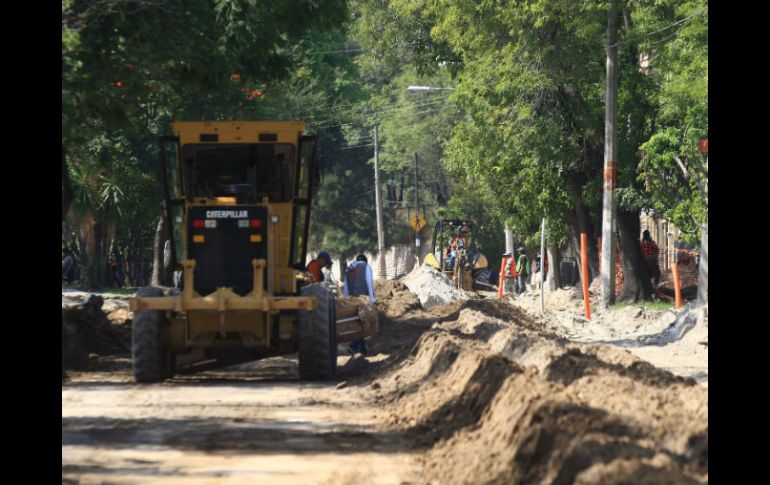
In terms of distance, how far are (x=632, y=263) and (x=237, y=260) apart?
64.3 feet

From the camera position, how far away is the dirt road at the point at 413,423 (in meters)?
9.84

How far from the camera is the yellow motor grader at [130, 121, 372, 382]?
1773cm

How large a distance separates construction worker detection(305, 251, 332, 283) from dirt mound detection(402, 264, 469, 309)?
1380cm

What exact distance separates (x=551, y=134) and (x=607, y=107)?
382 centimetres

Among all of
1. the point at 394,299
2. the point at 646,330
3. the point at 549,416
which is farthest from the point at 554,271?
the point at 549,416

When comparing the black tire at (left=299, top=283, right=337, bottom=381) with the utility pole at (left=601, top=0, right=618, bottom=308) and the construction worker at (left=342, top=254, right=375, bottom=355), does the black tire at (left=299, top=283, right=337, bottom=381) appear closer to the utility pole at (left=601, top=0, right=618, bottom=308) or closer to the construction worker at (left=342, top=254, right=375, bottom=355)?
the construction worker at (left=342, top=254, right=375, bottom=355)

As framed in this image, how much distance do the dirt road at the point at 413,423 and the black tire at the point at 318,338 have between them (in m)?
0.24

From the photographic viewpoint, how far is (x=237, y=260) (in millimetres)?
18188

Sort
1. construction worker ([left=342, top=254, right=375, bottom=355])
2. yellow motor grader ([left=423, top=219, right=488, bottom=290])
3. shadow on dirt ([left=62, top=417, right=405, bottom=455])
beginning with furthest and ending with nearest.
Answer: yellow motor grader ([left=423, top=219, right=488, bottom=290]) < construction worker ([left=342, top=254, right=375, bottom=355]) < shadow on dirt ([left=62, top=417, right=405, bottom=455])

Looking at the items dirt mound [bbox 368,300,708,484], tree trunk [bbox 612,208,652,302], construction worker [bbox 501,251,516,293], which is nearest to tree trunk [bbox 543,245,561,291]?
construction worker [bbox 501,251,516,293]

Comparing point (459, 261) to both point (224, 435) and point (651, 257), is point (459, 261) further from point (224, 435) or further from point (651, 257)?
point (224, 435)
